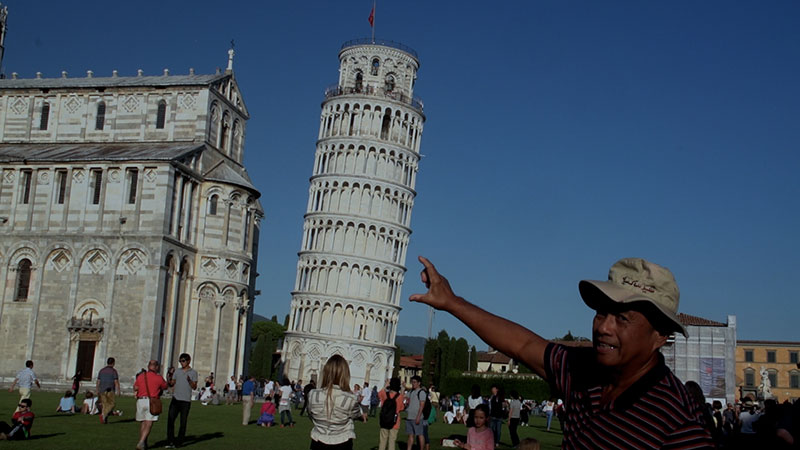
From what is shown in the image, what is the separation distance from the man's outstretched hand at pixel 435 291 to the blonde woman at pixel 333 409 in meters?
4.31

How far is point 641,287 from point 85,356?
131 ft

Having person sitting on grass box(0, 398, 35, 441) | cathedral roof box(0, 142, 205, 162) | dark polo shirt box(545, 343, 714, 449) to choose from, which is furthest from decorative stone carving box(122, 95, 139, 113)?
dark polo shirt box(545, 343, 714, 449)

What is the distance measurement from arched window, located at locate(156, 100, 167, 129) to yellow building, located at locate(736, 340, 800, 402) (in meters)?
64.8

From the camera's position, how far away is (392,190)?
68125mm

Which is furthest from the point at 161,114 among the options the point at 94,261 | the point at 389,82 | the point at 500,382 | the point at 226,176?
the point at 500,382

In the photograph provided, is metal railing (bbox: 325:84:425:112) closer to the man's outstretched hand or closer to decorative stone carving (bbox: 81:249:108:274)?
decorative stone carving (bbox: 81:249:108:274)

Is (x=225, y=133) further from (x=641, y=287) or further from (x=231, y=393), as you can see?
(x=641, y=287)

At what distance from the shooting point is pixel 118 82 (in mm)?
46062

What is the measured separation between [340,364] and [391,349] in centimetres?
5972

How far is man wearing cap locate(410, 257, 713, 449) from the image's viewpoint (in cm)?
291

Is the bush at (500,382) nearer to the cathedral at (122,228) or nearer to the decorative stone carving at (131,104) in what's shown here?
the cathedral at (122,228)

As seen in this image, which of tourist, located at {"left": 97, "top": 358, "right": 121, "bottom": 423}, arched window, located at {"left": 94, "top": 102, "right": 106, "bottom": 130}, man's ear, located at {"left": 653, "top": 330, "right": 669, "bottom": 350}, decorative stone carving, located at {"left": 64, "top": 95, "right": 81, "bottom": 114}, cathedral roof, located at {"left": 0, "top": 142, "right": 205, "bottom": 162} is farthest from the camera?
decorative stone carving, located at {"left": 64, "top": 95, "right": 81, "bottom": 114}

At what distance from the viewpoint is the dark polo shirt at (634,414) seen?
288 cm

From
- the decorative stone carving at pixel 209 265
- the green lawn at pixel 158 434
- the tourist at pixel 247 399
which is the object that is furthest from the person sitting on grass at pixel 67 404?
the decorative stone carving at pixel 209 265
